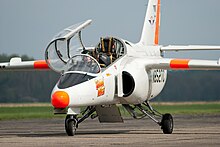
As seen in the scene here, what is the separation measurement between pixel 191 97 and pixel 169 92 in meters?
4.56

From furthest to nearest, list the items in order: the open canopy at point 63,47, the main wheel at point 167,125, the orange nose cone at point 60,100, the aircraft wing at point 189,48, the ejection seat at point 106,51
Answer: the aircraft wing at point 189,48 < the main wheel at point 167,125 < the ejection seat at point 106,51 < the open canopy at point 63,47 < the orange nose cone at point 60,100

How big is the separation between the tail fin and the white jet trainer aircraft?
175 centimetres

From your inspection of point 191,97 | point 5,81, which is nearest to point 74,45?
point 5,81

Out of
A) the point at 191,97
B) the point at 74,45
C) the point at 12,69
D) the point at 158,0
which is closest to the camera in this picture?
the point at 74,45

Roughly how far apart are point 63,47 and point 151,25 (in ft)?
22.2

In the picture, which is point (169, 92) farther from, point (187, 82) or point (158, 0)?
point (158, 0)

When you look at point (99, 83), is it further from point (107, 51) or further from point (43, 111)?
point (43, 111)

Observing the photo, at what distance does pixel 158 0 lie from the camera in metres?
31.2

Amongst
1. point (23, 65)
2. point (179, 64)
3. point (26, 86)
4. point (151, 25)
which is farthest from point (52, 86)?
point (179, 64)

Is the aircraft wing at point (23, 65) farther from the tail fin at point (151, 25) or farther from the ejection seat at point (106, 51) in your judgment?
the tail fin at point (151, 25)

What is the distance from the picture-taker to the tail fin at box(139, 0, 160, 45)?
29.5 m

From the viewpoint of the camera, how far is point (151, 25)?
99.0ft

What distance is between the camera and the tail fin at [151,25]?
96.7ft

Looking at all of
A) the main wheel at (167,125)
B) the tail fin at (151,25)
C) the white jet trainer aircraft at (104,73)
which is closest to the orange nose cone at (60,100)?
the white jet trainer aircraft at (104,73)
